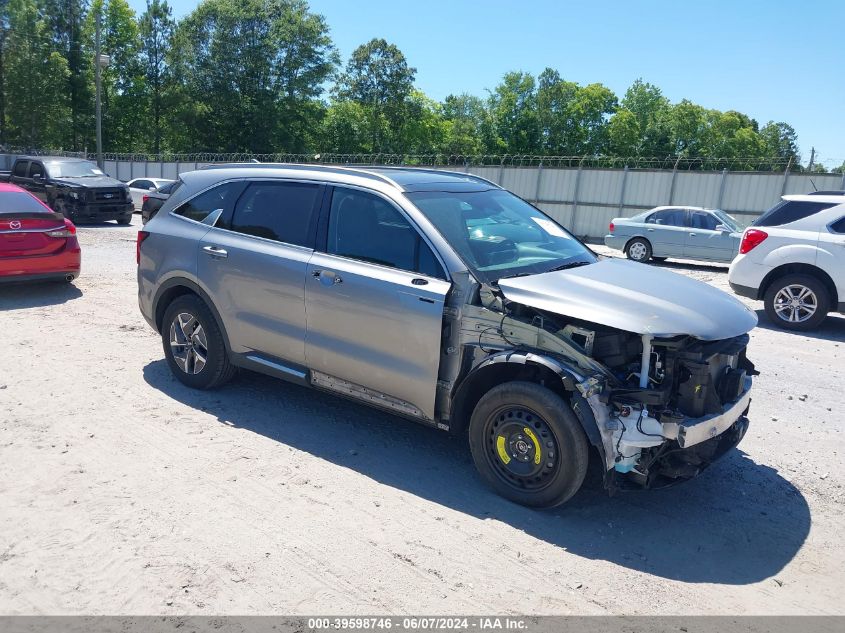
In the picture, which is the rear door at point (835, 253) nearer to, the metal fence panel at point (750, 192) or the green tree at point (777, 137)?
the metal fence panel at point (750, 192)

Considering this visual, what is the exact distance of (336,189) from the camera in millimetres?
4957

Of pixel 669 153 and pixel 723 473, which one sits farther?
pixel 669 153

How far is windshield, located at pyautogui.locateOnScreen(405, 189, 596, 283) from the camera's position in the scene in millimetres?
4395

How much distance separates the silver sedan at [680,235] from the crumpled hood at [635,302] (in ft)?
42.8

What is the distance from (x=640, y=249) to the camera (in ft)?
58.9

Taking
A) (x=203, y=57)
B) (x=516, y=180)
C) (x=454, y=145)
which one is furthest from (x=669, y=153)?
(x=516, y=180)

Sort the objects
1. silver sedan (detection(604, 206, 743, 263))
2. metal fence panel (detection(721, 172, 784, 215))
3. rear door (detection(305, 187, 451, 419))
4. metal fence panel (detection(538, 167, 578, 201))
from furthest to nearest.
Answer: metal fence panel (detection(538, 167, 578, 201)), metal fence panel (detection(721, 172, 784, 215)), silver sedan (detection(604, 206, 743, 263)), rear door (detection(305, 187, 451, 419))

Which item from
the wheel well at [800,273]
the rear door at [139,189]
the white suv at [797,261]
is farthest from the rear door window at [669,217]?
the rear door at [139,189]

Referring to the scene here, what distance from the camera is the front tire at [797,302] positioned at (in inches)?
353

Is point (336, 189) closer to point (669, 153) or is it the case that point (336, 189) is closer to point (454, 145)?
point (454, 145)

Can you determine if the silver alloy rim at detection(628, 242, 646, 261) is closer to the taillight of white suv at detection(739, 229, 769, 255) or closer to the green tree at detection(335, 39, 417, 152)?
the taillight of white suv at detection(739, 229, 769, 255)

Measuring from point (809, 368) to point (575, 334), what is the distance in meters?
4.65

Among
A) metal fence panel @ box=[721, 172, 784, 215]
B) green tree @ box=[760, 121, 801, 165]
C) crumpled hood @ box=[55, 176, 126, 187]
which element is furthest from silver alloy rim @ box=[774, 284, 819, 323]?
green tree @ box=[760, 121, 801, 165]

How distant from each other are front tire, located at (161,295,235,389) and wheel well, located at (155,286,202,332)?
6 centimetres
